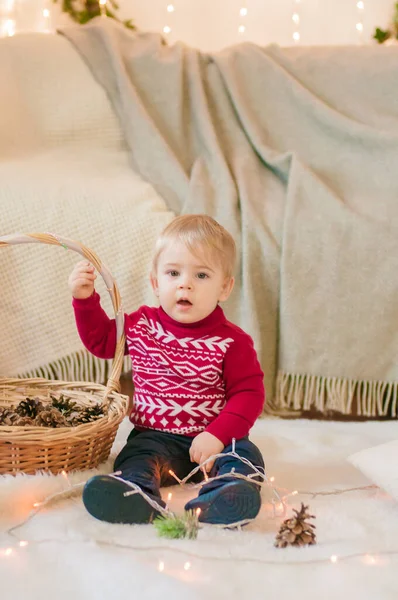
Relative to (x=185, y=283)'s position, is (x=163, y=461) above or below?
below

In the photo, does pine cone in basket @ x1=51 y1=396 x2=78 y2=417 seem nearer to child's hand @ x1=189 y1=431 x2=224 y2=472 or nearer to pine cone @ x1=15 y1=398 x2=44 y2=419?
pine cone @ x1=15 y1=398 x2=44 y2=419

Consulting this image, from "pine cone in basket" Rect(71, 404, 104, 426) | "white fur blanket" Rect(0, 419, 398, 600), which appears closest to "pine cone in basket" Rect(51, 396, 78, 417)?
"pine cone in basket" Rect(71, 404, 104, 426)

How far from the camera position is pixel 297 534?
2.99ft

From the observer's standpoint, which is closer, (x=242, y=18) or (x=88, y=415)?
(x=88, y=415)

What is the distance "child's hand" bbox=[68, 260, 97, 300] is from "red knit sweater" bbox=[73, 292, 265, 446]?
0.7 inches

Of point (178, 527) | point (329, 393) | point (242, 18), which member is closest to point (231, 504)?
point (178, 527)

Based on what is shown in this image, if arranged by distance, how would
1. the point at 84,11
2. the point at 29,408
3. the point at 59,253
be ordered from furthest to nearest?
the point at 84,11
the point at 59,253
the point at 29,408

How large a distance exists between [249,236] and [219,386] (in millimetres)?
508

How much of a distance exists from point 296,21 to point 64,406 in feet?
6.99

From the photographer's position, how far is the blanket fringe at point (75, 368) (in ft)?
5.13

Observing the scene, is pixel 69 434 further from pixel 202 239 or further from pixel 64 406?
pixel 202 239

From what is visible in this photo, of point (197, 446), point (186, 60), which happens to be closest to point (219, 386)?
point (197, 446)

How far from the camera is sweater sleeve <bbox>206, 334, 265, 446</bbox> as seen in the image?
109 cm

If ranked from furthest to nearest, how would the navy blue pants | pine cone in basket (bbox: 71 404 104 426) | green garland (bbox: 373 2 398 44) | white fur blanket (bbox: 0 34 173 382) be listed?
green garland (bbox: 373 2 398 44) → white fur blanket (bbox: 0 34 173 382) → pine cone in basket (bbox: 71 404 104 426) → the navy blue pants
